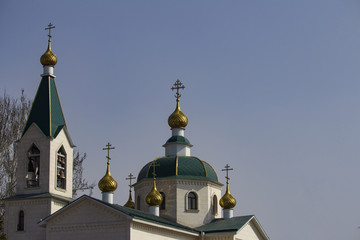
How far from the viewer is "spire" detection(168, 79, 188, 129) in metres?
30.1

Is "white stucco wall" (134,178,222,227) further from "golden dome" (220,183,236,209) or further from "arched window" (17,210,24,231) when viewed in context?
"arched window" (17,210,24,231)

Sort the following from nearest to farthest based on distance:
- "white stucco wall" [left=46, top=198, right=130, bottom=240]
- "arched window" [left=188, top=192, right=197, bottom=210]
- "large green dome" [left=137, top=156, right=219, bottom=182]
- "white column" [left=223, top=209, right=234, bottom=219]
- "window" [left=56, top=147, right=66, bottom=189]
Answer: "white stucco wall" [left=46, top=198, right=130, bottom=240] → "window" [left=56, top=147, right=66, bottom=189] → "arched window" [left=188, top=192, right=197, bottom=210] → "large green dome" [left=137, top=156, right=219, bottom=182] → "white column" [left=223, top=209, right=234, bottom=219]

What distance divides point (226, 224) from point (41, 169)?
749 cm

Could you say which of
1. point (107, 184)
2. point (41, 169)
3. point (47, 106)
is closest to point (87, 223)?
point (41, 169)

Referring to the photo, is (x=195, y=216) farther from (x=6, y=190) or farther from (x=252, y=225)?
(x=6, y=190)

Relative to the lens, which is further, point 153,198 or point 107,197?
point 153,198

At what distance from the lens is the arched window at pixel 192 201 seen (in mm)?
28172

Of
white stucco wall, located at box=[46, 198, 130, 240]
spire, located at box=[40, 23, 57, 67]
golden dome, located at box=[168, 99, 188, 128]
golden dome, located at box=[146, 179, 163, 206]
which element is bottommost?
white stucco wall, located at box=[46, 198, 130, 240]

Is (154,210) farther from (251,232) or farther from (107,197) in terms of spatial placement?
(251,232)

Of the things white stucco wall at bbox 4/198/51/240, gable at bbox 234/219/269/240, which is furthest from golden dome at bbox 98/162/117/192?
gable at bbox 234/219/269/240

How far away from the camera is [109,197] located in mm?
26844

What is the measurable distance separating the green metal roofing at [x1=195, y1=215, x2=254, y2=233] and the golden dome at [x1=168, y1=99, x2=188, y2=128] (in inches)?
176

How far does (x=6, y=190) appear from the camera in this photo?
31672 millimetres

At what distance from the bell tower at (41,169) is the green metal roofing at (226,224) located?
216 inches
